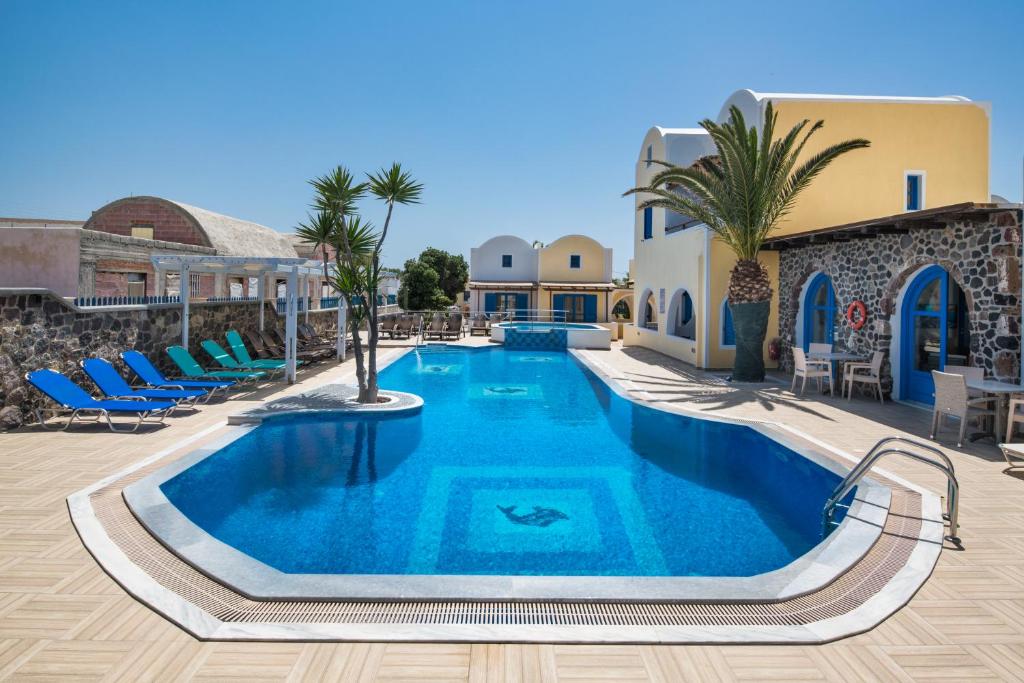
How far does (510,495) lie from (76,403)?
20.5 feet

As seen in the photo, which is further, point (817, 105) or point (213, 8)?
point (817, 105)

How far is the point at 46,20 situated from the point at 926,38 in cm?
2148

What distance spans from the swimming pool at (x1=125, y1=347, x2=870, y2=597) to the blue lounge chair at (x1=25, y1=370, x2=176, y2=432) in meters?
1.56

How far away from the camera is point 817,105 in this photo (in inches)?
614

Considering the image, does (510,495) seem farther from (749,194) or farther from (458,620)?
(749,194)

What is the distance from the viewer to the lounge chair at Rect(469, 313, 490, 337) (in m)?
27.1

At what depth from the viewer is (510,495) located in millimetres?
6535

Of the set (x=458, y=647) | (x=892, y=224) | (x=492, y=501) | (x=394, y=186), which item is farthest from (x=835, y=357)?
(x=458, y=647)

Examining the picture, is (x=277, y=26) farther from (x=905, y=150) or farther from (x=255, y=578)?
(x=905, y=150)

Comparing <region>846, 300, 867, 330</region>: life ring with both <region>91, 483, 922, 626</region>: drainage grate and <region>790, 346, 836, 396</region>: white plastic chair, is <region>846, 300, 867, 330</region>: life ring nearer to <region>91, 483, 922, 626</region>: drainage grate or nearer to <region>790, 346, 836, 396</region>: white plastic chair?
<region>790, 346, 836, 396</region>: white plastic chair

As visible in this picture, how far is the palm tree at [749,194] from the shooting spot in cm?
1291

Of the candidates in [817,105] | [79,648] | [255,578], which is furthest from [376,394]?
[817,105]

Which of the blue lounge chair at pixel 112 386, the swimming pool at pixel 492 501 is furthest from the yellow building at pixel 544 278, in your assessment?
the blue lounge chair at pixel 112 386

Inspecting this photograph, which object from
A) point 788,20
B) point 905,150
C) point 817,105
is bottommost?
point 905,150
